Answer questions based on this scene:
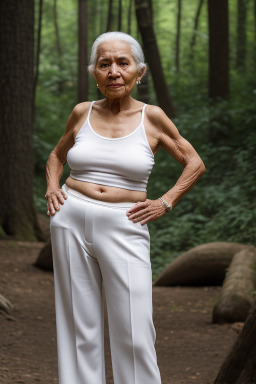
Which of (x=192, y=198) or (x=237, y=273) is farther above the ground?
(x=237, y=273)

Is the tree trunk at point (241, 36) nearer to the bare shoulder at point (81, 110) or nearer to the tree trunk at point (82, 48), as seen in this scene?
the tree trunk at point (82, 48)

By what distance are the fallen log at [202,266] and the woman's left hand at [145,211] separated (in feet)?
18.2

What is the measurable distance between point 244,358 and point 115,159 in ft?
5.56

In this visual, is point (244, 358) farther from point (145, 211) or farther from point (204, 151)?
point (204, 151)

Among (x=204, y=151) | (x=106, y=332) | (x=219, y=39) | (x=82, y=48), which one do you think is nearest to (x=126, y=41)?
(x=106, y=332)

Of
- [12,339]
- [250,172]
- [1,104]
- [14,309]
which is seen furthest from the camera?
[250,172]

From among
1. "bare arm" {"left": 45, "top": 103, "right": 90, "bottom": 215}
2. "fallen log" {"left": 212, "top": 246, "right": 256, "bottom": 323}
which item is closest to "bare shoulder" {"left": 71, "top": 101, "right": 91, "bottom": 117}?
"bare arm" {"left": 45, "top": 103, "right": 90, "bottom": 215}

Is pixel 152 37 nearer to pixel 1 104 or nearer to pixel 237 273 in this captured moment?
pixel 1 104

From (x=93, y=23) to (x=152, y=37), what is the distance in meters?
17.6

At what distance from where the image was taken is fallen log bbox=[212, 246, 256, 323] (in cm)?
662

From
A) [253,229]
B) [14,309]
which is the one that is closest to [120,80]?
[14,309]

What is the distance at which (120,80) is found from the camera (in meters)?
2.98

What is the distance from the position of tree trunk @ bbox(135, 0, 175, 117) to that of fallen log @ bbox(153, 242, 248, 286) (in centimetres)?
859

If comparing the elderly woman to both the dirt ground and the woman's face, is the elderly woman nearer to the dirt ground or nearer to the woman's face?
the woman's face
